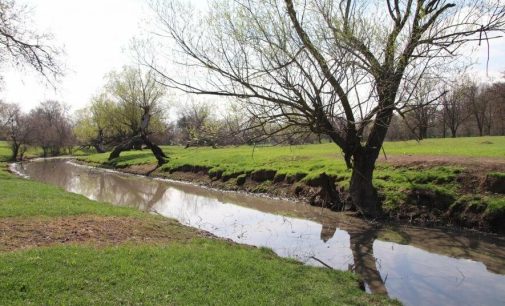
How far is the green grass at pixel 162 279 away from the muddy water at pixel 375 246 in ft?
5.07

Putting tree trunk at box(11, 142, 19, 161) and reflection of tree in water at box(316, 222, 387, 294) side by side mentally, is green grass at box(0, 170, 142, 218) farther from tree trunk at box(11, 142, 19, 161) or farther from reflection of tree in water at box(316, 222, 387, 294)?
tree trunk at box(11, 142, 19, 161)

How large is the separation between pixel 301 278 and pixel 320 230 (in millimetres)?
6205

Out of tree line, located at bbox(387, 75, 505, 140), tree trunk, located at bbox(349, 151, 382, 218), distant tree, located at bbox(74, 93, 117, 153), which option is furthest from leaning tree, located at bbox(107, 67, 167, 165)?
tree trunk, located at bbox(349, 151, 382, 218)

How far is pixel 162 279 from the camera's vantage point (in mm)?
7840

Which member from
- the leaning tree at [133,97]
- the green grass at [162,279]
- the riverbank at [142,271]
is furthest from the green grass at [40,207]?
the leaning tree at [133,97]

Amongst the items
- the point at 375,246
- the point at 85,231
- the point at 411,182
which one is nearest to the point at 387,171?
the point at 411,182

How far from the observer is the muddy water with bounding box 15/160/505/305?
9375 millimetres

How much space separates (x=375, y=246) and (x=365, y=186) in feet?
14.5

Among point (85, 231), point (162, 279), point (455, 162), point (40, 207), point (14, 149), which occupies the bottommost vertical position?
point (162, 279)

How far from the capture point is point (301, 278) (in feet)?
29.0

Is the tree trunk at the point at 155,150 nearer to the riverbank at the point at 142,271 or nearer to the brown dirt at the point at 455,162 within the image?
the brown dirt at the point at 455,162

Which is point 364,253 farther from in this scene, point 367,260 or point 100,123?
point 100,123

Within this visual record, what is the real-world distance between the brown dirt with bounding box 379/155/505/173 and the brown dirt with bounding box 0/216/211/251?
1103cm

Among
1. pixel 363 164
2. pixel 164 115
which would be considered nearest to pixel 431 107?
pixel 363 164
